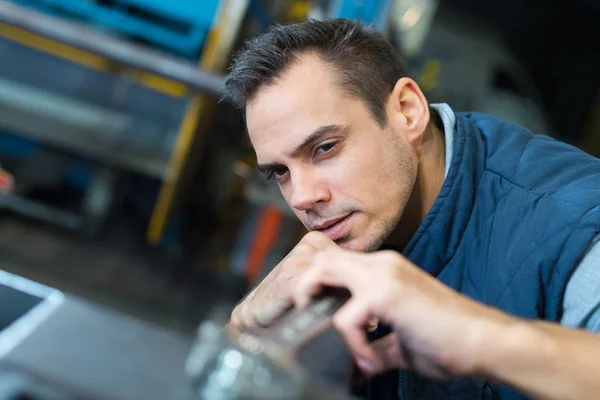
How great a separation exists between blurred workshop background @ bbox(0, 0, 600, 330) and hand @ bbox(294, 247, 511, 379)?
1.21 meters

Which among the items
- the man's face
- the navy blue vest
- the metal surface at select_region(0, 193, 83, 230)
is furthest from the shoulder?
the metal surface at select_region(0, 193, 83, 230)

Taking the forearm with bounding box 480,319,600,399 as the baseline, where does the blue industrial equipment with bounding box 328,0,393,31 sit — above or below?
above

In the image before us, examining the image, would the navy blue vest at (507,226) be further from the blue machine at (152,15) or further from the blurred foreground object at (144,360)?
the blue machine at (152,15)

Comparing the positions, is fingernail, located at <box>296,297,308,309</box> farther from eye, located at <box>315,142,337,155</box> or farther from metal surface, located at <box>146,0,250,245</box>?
metal surface, located at <box>146,0,250,245</box>

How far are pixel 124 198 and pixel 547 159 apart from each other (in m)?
1.82

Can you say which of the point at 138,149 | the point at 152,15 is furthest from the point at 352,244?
the point at 152,15

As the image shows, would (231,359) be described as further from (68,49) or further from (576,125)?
(576,125)

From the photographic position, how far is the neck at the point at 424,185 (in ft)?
3.35

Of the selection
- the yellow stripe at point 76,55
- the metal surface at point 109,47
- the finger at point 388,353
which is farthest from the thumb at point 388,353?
the yellow stripe at point 76,55

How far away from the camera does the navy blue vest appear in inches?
29.7

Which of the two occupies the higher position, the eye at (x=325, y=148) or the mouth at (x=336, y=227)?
the eye at (x=325, y=148)

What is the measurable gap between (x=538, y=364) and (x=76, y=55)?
71.5 inches

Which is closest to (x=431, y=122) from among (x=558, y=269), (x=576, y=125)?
(x=558, y=269)

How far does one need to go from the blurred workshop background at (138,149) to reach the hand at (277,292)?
96cm
